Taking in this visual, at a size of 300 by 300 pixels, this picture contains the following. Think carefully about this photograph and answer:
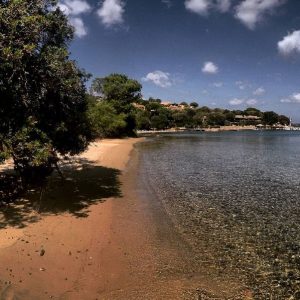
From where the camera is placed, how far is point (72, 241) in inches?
487

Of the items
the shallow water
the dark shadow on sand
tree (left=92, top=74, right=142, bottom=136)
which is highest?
tree (left=92, top=74, right=142, bottom=136)

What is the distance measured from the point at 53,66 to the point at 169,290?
29.5ft

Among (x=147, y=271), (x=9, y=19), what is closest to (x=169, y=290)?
(x=147, y=271)

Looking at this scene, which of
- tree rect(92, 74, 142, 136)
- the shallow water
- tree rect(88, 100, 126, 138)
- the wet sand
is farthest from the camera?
tree rect(92, 74, 142, 136)

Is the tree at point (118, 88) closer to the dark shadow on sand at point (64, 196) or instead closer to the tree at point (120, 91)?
the tree at point (120, 91)

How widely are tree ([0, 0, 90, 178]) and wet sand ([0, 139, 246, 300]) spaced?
232cm

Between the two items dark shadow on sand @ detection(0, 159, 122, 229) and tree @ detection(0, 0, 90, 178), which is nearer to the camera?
tree @ detection(0, 0, 90, 178)

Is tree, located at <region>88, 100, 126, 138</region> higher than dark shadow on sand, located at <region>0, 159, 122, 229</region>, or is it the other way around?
tree, located at <region>88, 100, 126, 138</region>

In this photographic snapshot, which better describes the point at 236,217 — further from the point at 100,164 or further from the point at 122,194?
the point at 100,164

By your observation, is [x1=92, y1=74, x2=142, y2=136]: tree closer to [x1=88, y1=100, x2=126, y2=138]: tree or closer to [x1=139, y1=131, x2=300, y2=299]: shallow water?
[x1=88, y1=100, x2=126, y2=138]: tree

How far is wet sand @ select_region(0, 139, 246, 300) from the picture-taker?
918 centimetres

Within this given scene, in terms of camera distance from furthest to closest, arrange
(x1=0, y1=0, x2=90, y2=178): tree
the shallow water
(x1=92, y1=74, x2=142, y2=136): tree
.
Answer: (x1=92, y1=74, x2=142, y2=136): tree → (x1=0, y1=0, x2=90, y2=178): tree → the shallow water

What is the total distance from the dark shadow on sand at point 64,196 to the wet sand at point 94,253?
42mm

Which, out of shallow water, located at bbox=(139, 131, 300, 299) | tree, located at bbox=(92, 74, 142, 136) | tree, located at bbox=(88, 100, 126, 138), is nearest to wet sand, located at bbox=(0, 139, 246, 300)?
shallow water, located at bbox=(139, 131, 300, 299)
